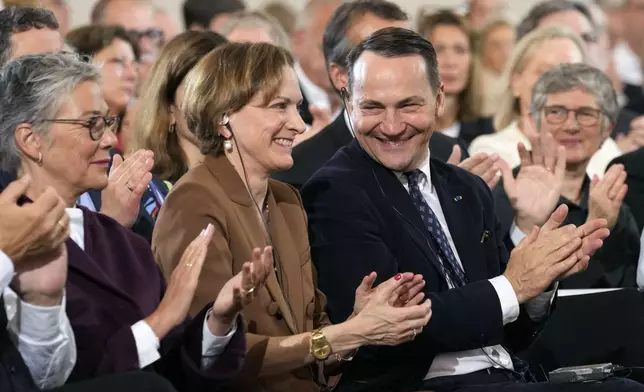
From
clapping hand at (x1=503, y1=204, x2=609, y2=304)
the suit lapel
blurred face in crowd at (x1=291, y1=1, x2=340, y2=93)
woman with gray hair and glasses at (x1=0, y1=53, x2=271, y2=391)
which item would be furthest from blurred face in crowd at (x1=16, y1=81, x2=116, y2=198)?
blurred face in crowd at (x1=291, y1=1, x2=340, y2=93)

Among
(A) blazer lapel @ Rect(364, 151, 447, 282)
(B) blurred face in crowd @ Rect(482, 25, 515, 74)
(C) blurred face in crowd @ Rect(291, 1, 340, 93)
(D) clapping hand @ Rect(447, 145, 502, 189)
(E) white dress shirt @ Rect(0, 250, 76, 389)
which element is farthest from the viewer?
(B) blurred face in crowd @ Rect(482, 25, 515, 74)

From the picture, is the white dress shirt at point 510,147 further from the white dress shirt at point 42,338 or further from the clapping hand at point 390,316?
the white dress shirt at point 42,338

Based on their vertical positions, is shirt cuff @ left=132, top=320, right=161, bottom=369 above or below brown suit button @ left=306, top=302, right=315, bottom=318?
above

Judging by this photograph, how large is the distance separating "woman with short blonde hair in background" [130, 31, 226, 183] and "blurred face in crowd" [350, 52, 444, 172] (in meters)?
0.67

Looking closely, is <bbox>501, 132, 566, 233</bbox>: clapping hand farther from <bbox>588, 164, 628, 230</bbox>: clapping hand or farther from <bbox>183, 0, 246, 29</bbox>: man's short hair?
<bbox>183, 0, 246, 29</bbox>: man's short hair

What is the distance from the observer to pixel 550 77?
194 inches

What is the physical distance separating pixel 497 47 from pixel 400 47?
168 inches

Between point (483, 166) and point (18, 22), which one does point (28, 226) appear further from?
point (483, 166)

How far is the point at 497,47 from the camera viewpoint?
7.76 m

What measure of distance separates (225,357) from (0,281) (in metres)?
0.64

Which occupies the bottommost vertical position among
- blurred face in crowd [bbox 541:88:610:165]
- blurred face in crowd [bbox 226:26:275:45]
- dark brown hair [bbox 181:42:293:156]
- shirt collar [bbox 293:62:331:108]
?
shirt collar [bbox 293:62:331:108]

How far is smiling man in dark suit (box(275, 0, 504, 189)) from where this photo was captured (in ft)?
14.6

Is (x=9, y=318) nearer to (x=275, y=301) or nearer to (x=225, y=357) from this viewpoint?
(x=225, y=357)

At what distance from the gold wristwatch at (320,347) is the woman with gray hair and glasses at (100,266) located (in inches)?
8.8
